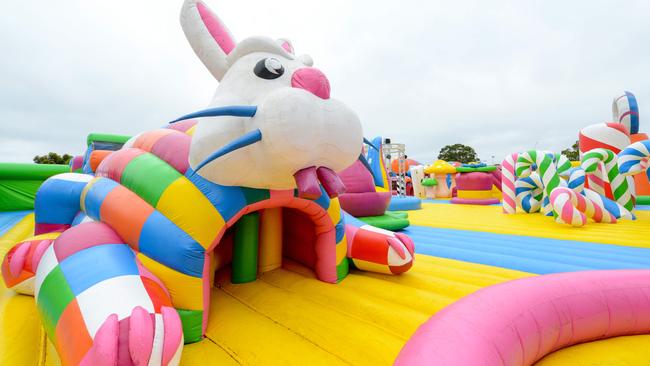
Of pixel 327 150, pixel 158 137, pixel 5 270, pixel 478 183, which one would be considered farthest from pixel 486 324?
pixel 478 183

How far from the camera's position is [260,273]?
1.59 meters

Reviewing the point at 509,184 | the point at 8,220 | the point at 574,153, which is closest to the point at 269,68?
the point at 509,184

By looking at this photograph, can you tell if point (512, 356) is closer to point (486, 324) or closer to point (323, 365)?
point (486, 324)

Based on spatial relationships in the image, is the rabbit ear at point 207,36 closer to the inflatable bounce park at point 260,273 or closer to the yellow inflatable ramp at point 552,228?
the inflatable bounce park at point 260,273

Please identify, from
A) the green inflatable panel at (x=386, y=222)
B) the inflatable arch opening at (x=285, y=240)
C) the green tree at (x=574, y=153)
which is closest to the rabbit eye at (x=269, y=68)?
the inflatable arch opening at (x=285, y=240)

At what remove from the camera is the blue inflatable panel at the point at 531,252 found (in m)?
1.64

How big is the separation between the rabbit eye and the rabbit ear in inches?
8.4

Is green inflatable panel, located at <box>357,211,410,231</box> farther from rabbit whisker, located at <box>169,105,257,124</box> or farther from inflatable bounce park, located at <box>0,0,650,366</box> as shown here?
rabbit whisker, located at <box>169,105,257,124</box>

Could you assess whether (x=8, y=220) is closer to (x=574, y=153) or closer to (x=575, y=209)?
(x=575, y=209)

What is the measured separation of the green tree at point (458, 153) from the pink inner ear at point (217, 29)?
80.3 ft

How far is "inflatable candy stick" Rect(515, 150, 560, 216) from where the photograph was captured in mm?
3232

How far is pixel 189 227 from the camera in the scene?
1.01 meters

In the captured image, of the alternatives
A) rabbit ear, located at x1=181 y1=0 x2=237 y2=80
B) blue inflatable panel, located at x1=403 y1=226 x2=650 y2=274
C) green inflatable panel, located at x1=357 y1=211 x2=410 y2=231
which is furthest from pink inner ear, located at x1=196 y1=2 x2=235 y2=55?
green inflatable panel, located at x1=357 y1=211 x2=410 y2=231

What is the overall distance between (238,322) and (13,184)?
20.5 feet
